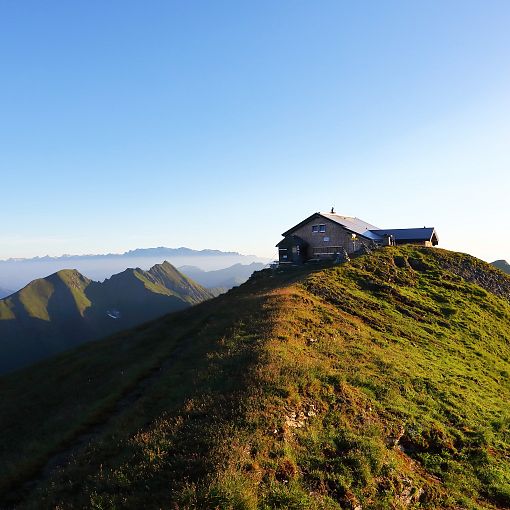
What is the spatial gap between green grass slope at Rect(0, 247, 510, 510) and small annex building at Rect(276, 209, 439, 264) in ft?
91.5

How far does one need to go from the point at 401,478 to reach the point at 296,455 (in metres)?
4.27

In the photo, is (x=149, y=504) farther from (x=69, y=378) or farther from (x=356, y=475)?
(x=69, y=378)

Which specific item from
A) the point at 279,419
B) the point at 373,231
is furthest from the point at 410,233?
the point at 279,419

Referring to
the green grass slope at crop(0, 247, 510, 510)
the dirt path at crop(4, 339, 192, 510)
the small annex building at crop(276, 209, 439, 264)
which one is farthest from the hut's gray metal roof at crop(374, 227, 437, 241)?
the dirt path at crop(4, 339, 192, 510)

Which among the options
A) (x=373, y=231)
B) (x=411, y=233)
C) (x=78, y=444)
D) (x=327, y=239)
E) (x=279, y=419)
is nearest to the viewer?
(x=279, y=419)

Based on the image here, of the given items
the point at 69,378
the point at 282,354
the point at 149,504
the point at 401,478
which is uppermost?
the point at 282,354

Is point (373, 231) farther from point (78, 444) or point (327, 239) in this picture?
point (78, 444)

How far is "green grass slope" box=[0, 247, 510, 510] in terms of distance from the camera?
1169 centimetres

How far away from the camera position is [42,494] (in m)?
12.9

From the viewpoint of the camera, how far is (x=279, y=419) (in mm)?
14594

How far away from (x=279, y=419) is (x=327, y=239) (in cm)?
5295

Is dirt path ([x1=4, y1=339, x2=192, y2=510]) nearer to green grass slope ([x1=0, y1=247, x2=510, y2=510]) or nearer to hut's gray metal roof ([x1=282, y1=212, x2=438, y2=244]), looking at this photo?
green grass slope ([x1=0, y1=247, x2=510, y2=510])

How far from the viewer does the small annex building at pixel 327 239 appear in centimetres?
6378

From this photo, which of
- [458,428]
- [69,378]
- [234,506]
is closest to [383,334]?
[458,428]
